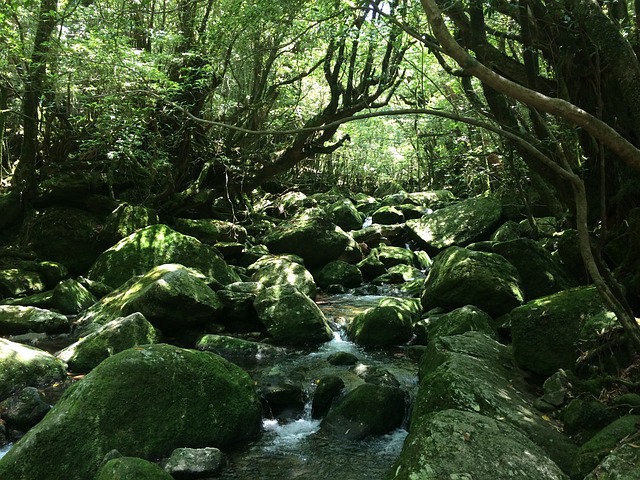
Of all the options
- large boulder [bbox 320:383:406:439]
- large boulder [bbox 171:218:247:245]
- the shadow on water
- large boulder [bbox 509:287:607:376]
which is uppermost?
large boulder [bbox 171:218:247:245]

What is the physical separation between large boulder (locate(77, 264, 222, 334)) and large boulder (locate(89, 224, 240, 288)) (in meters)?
1.77

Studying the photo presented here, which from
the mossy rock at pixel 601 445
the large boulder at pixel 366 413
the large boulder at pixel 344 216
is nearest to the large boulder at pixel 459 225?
the large boulder at pixel 344 216

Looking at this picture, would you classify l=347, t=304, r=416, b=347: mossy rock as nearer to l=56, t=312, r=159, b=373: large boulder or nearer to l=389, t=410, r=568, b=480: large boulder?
l=56, t=312, r=159, b=373: large boulder

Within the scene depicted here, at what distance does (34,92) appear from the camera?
430 inches

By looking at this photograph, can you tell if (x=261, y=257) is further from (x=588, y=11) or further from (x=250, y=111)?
(x=588, y=11)

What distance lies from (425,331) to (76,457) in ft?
18.2

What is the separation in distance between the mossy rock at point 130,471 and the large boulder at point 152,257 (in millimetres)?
6953

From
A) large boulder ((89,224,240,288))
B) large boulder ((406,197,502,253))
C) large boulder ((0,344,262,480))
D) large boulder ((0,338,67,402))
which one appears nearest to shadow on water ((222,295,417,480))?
large boulder ((0,344,262,480))

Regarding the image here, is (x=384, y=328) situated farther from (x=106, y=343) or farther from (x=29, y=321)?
(x=29, y=321)

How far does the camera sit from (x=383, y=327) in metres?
8.19

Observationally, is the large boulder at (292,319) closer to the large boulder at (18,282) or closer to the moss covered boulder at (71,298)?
the moss covered boulder at (71,298)

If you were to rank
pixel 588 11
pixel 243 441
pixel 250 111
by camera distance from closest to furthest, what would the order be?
pixel 588 11, pixel 243 441, pixel 250 111

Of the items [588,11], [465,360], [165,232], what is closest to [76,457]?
[465,360]

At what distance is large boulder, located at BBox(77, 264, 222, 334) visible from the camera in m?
7.88
